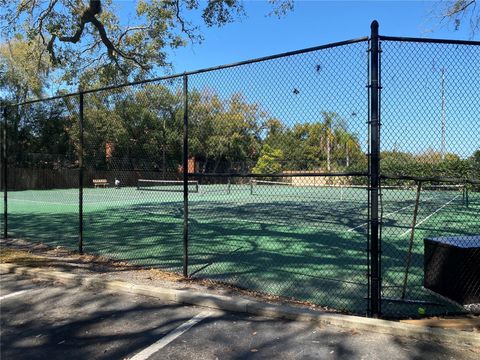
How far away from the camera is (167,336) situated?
183 inches

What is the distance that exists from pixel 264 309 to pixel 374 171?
6.50ft

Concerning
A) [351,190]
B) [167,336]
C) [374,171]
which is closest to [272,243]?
[351,190]

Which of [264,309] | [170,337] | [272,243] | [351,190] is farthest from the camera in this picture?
[351,190]

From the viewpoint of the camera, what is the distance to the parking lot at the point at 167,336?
4.18 m

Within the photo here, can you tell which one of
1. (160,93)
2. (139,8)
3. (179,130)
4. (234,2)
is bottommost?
(179,130)

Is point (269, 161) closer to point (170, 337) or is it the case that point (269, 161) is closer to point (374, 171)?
point (374, 171)

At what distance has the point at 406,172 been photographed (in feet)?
17.1

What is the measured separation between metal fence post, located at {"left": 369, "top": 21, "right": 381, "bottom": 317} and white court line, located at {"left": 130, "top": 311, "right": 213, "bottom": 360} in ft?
6.19

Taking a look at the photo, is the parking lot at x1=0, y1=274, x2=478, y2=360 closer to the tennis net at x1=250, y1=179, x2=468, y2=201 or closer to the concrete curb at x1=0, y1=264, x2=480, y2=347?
the concrete curb at x1=0, y1=264, x2=480, y2=347

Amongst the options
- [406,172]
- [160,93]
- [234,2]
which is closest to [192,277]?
[406,172]

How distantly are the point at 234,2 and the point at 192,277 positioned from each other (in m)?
11.0

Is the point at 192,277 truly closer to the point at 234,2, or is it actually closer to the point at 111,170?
the point at 111,170

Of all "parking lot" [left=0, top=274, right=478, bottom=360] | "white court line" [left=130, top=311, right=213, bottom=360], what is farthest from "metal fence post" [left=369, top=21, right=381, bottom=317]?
"white court line" [left=130, top=311, right=213, bottom=360]

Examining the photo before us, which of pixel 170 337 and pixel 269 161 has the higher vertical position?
pixel 269 161
